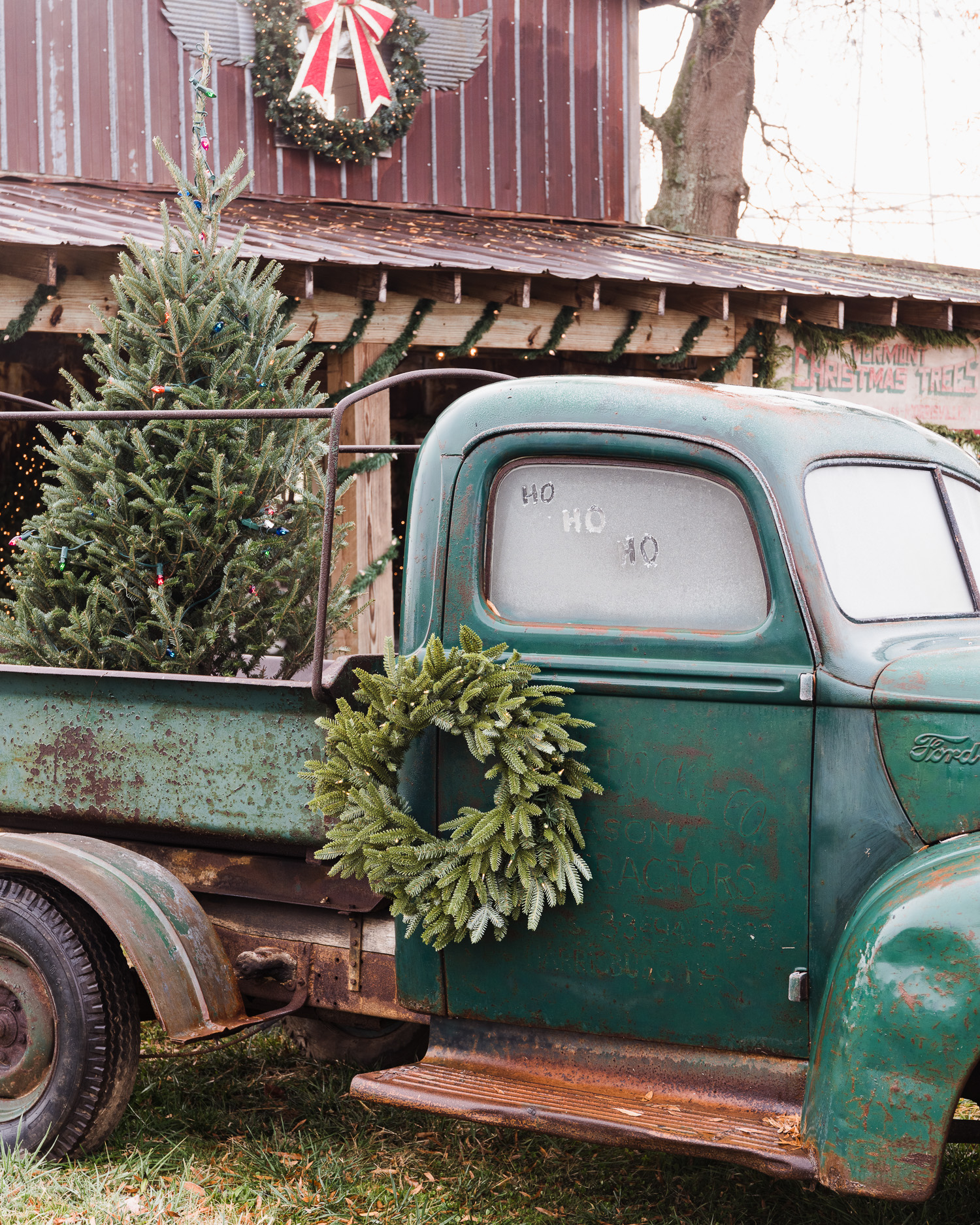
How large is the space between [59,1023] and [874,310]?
20.0 ft

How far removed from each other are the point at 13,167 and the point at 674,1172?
7.29m

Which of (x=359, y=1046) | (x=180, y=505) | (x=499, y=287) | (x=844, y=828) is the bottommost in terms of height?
(x=359, y=1046)

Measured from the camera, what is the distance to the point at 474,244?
741 centimetres

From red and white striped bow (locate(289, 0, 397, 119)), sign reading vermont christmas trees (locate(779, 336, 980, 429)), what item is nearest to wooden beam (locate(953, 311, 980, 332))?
sign reading vermont christmas trees (locate(779, 336, 980, 429))

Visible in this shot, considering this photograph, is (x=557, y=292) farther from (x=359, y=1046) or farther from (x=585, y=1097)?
(x=585, y=1097)

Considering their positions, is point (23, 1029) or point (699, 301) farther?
point (699, 301)

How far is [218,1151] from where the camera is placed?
3.29 meters

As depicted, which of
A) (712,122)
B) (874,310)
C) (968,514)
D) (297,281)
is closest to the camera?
(968,514)

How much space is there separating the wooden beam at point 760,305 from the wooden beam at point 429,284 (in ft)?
5.31

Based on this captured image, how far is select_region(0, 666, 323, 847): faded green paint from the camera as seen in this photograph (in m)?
2.97

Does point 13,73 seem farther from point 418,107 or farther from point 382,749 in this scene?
point 382,749

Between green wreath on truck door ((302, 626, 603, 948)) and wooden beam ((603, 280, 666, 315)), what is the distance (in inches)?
178

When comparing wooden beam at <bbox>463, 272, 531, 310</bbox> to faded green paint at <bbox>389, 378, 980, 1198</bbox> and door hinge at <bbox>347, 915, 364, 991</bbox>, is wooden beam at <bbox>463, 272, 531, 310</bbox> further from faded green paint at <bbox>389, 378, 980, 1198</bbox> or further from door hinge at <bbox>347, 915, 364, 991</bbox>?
door hinge at <bbox>347, 915, 364, 991</bbox>

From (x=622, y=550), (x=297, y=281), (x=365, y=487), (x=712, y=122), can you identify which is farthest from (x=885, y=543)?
(x=712, y=122)
